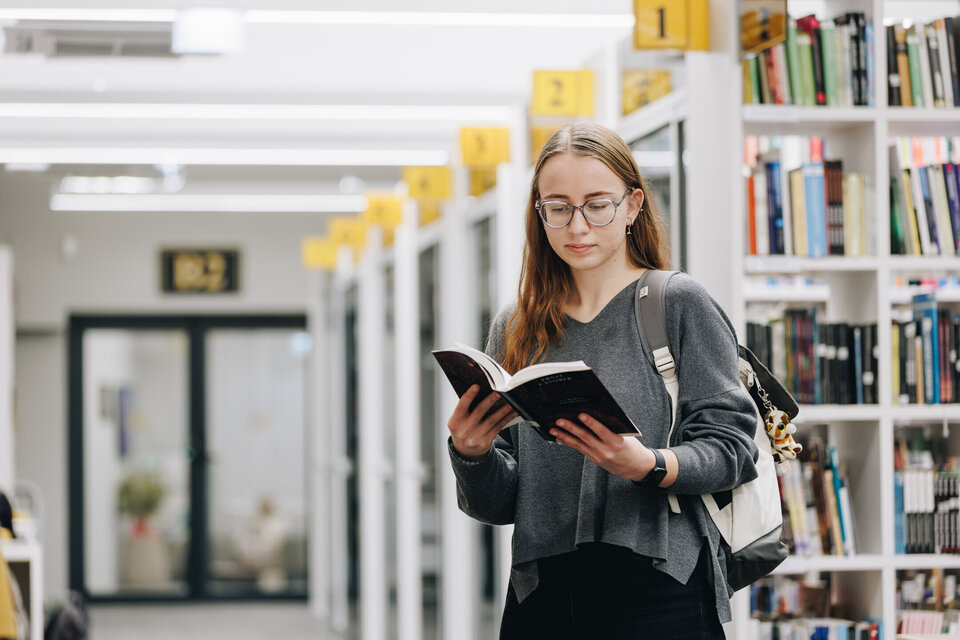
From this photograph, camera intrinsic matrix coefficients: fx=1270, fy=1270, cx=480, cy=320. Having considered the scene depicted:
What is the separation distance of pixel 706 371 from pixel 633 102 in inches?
90.1

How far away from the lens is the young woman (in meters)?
1.74

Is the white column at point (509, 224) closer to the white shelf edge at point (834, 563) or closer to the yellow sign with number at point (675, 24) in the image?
the yellow sign with number at point (675, 24)

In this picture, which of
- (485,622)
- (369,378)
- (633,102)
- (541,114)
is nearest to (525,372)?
(633,102)

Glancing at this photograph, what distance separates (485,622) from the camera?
538cm

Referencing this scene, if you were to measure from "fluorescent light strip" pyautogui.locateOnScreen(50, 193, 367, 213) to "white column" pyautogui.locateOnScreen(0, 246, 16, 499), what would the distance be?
2.10 m

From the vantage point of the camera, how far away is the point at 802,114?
3.03m

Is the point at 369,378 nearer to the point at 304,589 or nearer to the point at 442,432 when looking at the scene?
the point at 442,432

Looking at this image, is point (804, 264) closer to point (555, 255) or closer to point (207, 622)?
point (555, 255)

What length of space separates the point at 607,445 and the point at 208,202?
8.63 m

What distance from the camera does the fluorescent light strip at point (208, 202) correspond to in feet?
31.8

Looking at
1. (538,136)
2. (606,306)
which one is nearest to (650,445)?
(606,306)

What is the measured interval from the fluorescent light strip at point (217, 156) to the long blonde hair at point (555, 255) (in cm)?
506

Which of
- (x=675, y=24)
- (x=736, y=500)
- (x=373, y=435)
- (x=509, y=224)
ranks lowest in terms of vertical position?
(x=373, y=435)

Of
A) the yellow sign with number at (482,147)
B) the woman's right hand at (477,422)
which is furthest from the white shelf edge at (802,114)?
the yellow sign with number at (482,147)
